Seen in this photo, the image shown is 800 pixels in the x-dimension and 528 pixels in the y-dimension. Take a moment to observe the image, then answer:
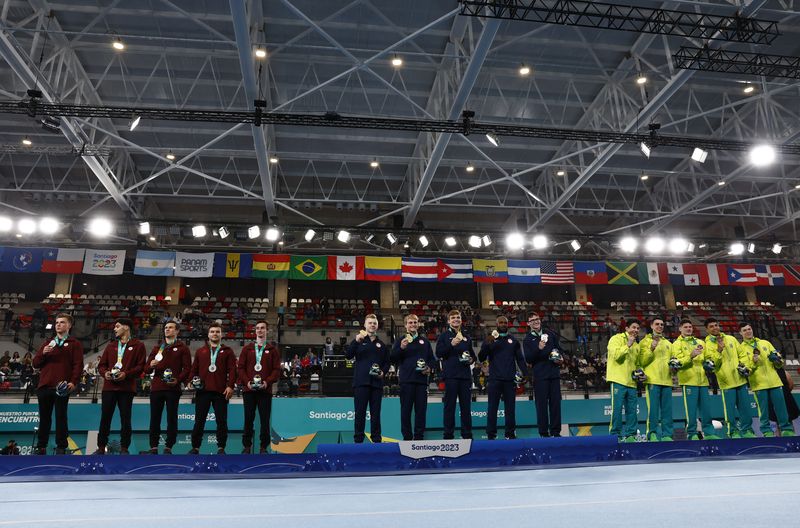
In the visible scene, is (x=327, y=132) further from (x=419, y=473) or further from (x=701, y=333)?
(x=701, y=333)

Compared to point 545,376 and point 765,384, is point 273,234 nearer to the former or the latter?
point 545,376

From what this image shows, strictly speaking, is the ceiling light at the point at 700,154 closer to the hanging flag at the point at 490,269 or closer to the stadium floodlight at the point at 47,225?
the hanging flag at the point at 490,269

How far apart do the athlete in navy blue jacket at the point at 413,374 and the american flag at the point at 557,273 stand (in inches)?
569

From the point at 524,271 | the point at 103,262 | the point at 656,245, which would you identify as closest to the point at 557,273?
the point at 524,271

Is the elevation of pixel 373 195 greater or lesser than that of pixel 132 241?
greater

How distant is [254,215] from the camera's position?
22188 mm

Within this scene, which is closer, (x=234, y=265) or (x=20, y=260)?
(x=20, y=260)

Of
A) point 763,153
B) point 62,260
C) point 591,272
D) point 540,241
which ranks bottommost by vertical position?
point 591,272

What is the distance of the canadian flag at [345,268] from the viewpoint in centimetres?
1905

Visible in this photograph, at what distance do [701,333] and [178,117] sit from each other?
75.1 ft

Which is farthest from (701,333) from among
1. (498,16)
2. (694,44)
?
(498,16)

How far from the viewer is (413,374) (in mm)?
6258

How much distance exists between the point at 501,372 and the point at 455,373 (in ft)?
2.20

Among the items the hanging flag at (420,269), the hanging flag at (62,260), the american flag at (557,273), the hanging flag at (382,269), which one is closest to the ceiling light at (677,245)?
the american flag at (557,273)
